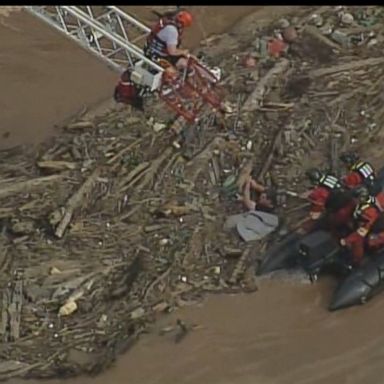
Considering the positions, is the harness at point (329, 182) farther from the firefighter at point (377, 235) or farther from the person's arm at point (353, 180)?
the firefighter at point (377, 235)

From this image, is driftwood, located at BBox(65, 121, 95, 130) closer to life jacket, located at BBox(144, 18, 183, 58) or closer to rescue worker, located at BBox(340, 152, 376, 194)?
life jacket, located at BBox(144, 18, 183, 58)

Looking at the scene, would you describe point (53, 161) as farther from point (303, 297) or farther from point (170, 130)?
point (303, 297)

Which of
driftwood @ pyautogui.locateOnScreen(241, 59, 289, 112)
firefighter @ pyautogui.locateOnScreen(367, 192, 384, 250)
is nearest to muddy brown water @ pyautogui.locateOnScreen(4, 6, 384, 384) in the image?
firefighter @ pyautogui.locateOnScreen(367, 192, 384, 250)

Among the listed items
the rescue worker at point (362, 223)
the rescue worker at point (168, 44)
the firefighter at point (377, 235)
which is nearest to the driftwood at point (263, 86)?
the rescue worker at point (168, 44)

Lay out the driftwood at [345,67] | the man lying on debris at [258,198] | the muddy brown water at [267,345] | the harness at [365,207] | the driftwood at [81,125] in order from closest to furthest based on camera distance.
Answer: the muddy brown water at [267,345]
the harness at [365,207]
the man lying on debris at [258,198]
the driftwood at [81,125]
the driftwood at [345,67]

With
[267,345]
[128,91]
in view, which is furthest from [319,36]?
[267,345]

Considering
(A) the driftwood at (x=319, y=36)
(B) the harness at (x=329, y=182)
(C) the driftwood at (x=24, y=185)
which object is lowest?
(C) the driftwood at (x=24, y=185)

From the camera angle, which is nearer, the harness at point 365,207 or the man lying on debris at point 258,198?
the harness at point 365,207
